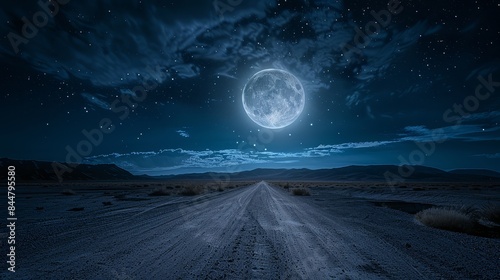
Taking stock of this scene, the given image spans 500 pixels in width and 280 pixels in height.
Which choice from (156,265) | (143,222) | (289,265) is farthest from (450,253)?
(143,222)

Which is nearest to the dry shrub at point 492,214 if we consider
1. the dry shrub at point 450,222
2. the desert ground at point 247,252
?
the dry shrub at point 450,222

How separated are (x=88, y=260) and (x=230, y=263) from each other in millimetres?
2701

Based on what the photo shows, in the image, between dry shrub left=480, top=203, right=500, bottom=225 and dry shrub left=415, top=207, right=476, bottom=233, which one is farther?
dry shrub left=480, top=203, right=500, bottom=225

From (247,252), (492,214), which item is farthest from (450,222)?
(247,252)

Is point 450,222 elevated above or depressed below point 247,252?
below

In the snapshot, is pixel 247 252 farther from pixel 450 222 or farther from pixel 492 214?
pixel 492 214

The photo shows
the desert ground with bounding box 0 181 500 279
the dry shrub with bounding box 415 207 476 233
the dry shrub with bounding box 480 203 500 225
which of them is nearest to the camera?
the desert ground with bounding box 0 181 500 279

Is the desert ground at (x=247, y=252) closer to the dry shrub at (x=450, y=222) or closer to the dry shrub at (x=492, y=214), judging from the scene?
the dry shrub at (x=450, y=222)

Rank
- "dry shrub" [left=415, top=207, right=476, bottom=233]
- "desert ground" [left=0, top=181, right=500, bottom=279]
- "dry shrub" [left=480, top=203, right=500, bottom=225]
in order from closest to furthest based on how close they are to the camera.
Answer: "desert ground" [left=0, top=181, right=500, bottom=279] < "dry shrub" [left=415, top=207, right=476, bottom=233] < "dry shrub" [left=480, top=203, right=500, bottom=225]

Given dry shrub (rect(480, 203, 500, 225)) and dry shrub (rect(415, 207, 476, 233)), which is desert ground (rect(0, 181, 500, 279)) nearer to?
dry shrub (rect(415, 207, 476, 233))

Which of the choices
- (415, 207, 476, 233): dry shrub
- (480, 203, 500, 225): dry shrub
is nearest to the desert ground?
(415, 207, 476, 233): dry shrub

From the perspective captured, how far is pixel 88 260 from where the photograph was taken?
4.90m

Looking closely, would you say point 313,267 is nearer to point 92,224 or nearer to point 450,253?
point 450,253

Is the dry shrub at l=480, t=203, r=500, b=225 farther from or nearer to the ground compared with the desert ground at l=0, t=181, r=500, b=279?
nearer to the ground
